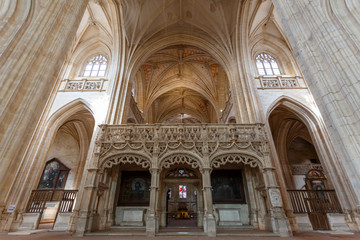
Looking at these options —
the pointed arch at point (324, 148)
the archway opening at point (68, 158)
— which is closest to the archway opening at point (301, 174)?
the pointed arch at point (324, 148)

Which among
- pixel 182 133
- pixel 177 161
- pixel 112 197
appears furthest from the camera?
pixel 112 197

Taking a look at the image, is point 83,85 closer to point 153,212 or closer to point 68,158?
point 68,158

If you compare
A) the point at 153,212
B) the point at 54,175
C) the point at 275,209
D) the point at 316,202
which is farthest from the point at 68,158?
the point at 316,202

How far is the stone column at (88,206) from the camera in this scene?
5984 mm

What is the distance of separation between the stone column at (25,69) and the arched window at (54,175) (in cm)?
1257

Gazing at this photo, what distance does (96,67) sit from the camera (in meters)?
13.4

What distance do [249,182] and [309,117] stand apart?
5.86 meters

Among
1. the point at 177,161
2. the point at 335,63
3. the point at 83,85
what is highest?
the point at 83,85

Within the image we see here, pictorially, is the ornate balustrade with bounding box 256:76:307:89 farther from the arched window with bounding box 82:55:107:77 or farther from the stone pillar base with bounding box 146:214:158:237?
the arched window with bounding box 82:55:107:77

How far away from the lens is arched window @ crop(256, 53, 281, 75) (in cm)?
1256

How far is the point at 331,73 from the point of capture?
170 inches

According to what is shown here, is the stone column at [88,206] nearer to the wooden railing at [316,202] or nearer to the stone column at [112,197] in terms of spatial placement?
the stone column at [112,197]

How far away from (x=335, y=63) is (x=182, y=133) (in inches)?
212

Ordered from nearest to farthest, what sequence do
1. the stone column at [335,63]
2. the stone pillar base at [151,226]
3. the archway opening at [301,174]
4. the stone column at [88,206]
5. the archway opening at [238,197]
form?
1. the stone column at [335,63]
2. the stone pillar base at [151,226]
3. the stone column at [88,206]
4. the archway opening at [238,197]
5. the archway opening at [301,174]
